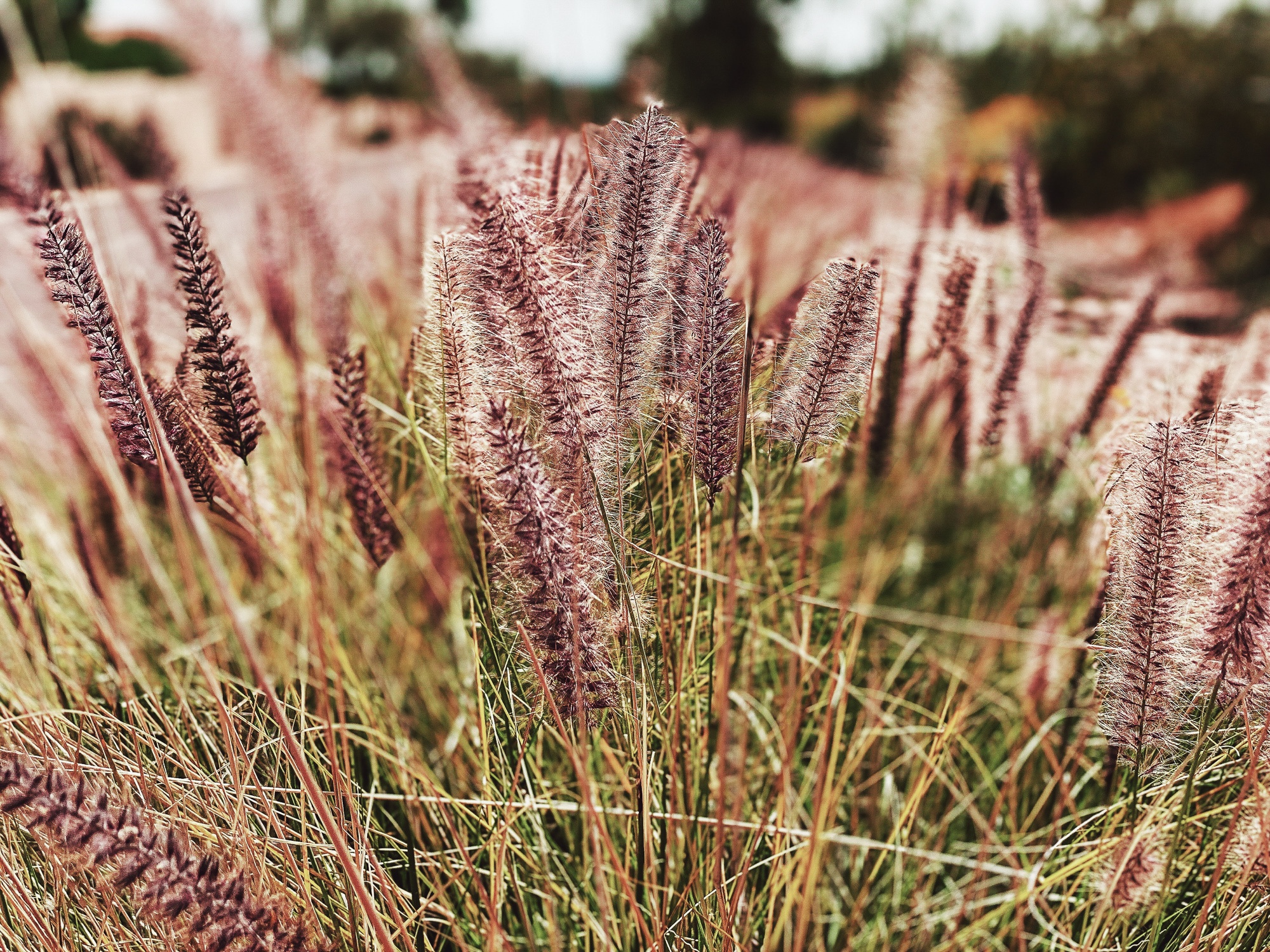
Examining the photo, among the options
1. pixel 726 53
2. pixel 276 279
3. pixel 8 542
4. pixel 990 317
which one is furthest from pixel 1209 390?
pixel 726 53

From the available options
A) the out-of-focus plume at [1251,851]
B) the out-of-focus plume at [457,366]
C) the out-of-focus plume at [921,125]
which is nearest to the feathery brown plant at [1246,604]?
the out-of-focus plume at [1251,851]

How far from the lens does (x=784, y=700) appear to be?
1465 millimetres

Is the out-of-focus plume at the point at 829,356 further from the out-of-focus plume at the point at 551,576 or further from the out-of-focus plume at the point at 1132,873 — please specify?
the out-of-focus plume at the point at 1132,873

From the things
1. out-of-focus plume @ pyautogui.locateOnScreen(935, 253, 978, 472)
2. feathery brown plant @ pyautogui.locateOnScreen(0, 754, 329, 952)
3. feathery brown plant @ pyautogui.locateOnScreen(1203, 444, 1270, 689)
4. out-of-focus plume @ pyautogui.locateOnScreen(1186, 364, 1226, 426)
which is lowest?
feathery brown plant @ pyautogui.locateOnScreen(0, 754, 329, 952)

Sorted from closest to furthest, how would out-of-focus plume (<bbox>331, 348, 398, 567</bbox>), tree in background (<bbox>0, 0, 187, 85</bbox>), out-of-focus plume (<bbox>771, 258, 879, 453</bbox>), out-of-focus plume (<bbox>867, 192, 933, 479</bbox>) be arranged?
out-of-focus plume (<bbox>771, 258, 879, 453</bbox>)
out-of-focus plume (<bbox>331, 348, 398, 567</bbox>)
out-of-focus plume (<bbox>867, 192, 933, 479</bbox>)
tree in background (<bbox>0, 0, 187, 85</bbox>)

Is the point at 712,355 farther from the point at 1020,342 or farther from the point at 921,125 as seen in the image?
the point at 921,125

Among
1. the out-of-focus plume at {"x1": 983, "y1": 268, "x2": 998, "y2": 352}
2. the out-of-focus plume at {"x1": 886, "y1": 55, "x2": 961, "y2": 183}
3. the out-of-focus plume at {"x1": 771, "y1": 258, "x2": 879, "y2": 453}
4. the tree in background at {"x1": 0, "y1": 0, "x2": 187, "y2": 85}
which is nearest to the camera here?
the out-of-focus plume at {"x1": 771, "y1": 258, "x2": 879, "y2": 453}

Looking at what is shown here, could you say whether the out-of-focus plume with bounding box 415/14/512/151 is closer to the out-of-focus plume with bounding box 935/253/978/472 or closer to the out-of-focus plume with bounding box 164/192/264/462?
the out-of-focus plume with bounding box 164/192/264/462

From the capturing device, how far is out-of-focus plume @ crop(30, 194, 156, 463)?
2.84 feet

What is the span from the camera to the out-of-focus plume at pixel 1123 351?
1.68 m

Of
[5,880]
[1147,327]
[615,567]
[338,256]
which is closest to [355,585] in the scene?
[338,256]

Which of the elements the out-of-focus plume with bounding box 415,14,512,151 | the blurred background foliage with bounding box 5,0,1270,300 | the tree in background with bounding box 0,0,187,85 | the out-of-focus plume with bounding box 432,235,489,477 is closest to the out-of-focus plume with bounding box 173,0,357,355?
the out-of-focus plume with bounding box 415,14,512,151

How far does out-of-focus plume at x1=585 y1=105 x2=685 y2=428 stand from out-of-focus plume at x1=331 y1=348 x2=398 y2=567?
0.44 metres

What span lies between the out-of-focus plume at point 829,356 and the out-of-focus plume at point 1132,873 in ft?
2.08
